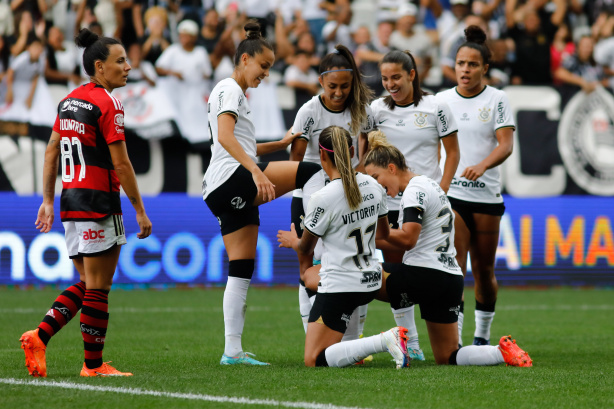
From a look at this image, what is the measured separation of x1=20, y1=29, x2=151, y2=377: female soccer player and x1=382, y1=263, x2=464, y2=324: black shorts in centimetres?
180

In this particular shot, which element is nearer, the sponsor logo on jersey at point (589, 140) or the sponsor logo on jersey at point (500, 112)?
the sponsor logo on jersey at point (500, 112)

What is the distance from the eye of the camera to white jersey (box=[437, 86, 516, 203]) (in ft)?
25.1

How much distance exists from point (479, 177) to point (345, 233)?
2114mm

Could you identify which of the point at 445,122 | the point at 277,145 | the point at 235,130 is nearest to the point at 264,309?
the point at 277,145

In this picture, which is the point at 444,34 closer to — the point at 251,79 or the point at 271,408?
the point at 251,79

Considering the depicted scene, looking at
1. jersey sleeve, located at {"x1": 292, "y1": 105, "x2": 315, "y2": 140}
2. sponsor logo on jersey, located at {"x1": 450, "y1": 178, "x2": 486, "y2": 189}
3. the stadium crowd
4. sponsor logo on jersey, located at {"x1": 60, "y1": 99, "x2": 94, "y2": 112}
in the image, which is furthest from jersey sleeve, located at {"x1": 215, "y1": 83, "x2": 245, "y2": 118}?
the stadium crowd

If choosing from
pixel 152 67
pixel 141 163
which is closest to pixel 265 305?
pixel 141 163

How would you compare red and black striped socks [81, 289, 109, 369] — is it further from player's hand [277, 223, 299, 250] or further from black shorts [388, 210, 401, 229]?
black shorts [388, 210, 401, 229]

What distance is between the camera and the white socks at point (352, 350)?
18.8 ft

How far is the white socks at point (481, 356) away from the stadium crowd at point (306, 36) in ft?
29.0

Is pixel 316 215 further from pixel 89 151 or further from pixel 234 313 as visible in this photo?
pixel 89 151

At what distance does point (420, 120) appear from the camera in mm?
7113

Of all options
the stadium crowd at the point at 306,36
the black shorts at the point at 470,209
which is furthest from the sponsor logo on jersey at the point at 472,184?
the stadium crowd at the point at 306,36

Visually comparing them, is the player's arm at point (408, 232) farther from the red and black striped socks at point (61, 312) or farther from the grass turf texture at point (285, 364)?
the red and black striped socks at point (61, 312)
